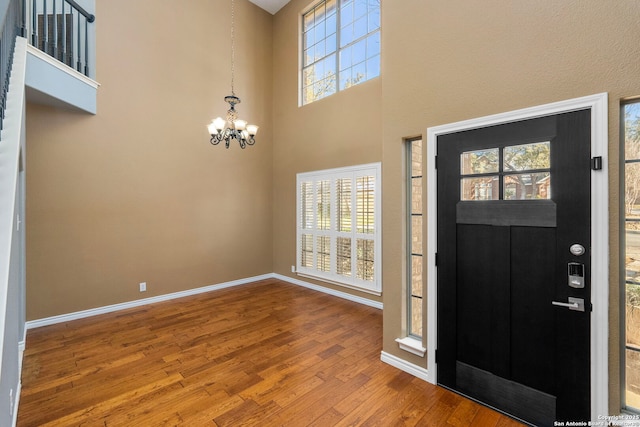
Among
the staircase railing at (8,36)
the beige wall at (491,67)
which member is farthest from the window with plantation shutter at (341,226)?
the staircase railing at (8,36)

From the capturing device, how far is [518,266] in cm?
209

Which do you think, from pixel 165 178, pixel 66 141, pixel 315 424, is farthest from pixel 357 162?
pixel 66 141

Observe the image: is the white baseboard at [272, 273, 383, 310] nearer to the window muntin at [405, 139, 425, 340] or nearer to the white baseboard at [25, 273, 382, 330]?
the white baseboard at [25, 273, 382, 330]

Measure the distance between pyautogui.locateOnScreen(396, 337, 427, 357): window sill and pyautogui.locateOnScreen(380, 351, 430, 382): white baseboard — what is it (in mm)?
131

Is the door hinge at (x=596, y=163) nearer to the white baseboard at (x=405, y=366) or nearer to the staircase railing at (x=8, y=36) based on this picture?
the white baseboard at (x=405, y=366)

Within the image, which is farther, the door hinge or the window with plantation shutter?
the window with plantation shutter

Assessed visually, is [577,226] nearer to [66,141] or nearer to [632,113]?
[632,113]

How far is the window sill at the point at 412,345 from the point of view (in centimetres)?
258

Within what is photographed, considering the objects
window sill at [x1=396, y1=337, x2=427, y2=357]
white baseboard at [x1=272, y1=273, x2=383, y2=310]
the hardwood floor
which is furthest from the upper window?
the hardwood floor

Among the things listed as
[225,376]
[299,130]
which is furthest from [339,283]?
[299,130]

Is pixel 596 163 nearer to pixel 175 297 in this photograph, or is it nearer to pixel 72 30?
pixel 175 297

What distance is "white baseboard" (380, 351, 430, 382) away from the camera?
8.44 ft

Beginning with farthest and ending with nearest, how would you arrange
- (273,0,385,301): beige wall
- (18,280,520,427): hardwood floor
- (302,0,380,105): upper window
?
(302,0,380,105): upper window, (273,0,385,301): beige wall, (18,280,520,427): hardwood floor

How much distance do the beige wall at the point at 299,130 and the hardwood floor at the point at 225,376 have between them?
5.43 ft
